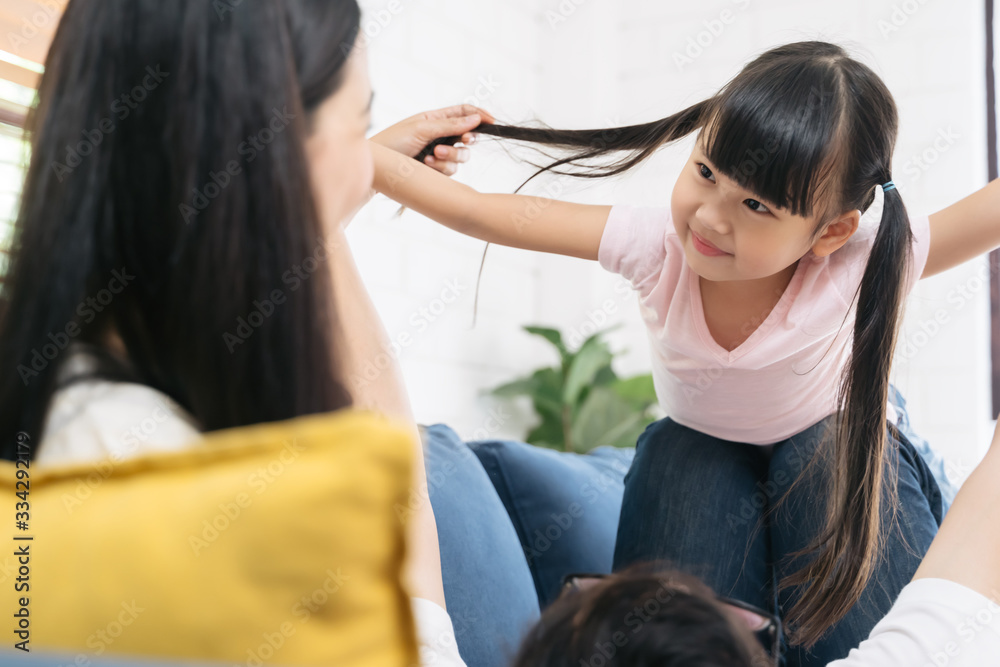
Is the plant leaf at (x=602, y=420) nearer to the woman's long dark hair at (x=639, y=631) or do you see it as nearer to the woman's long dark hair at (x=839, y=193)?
the woman's long dark hair at (x=839, y=193)

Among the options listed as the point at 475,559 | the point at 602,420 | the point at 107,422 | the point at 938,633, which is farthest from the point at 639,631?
the point at 602,420

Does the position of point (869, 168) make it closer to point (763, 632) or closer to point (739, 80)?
point (739, 80)

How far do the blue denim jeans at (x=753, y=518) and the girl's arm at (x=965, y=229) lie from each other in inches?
10.4

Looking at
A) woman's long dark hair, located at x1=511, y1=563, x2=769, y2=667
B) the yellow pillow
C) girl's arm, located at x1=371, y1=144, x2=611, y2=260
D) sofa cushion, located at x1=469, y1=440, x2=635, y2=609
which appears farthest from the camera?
sofa cushion, located at x1=469, y1=440, x2=635, y2=609

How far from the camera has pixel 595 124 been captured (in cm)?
280

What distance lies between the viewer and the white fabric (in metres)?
0.39

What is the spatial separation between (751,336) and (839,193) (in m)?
0.22

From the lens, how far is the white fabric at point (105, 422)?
1.29 feet

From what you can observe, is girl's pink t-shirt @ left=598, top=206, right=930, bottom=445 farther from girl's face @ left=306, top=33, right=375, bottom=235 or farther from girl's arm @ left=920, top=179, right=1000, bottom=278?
girl's face @ left=306, top=33, right=375, bottom=235

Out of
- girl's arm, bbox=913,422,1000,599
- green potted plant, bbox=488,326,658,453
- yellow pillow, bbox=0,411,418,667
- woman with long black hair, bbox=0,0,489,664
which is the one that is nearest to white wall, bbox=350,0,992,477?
green potted plant, bbox=488,326,658,453

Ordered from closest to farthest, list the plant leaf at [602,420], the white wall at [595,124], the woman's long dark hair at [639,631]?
the woman's long dark hair at [639,631] → the white wall at [595,124] → the plant leaf at [602,420]

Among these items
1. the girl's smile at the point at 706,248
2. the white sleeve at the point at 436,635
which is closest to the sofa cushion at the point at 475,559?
the white sleeve at the point at 436,635

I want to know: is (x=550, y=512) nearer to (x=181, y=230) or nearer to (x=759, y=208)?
(x=759, y=208)

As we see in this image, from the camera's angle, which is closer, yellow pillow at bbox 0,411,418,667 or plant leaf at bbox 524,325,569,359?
yellow pillow at bbox 0,411,418,667
